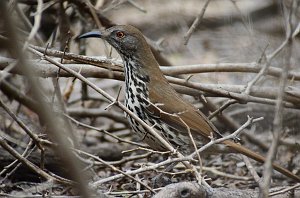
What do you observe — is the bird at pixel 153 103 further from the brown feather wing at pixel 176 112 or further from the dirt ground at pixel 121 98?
the dirt ground at pixel 121 98

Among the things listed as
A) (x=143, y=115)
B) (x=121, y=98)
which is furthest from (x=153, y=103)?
(x=121, y=98)

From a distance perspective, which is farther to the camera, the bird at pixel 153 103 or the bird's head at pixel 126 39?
the bird's head at pixel 126 39

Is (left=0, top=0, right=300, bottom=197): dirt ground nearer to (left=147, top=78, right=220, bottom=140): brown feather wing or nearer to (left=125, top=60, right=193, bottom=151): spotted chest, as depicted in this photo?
(left=125, top=60, right=193, bottom=151): spotted chest

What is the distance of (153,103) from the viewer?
479 centimetres

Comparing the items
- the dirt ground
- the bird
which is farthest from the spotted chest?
the dirt ground

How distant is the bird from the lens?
15.6ft

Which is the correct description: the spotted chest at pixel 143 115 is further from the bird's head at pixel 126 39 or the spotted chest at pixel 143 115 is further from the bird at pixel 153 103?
the bird's head at pixel 126 39

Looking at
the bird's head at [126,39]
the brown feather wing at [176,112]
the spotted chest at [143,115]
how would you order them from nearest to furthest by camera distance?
1. the spotted chest at [143,115]
2. the brown feather wing at [176,112]
3. the bird's head at [126,39]

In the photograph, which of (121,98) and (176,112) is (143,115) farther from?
(121,98)

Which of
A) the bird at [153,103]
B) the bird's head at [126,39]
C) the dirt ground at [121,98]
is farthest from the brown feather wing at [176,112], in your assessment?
the bird's head at [126,39]

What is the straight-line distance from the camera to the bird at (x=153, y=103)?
4.76 metres

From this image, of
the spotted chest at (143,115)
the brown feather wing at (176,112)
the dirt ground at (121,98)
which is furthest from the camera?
the brown feather wing at (176,112)

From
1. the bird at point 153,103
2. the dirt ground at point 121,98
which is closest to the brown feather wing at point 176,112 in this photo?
the bird at point 153,103

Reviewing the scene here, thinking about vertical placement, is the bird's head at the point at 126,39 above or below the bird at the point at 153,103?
above
